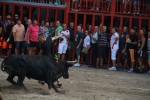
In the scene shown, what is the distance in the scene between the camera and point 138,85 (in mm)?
17047

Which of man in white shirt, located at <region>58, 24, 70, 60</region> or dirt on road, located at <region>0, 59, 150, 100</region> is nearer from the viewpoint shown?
dirt on road, located at <region>0, 59, 150, 100</region>

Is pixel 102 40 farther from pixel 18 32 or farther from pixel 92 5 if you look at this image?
pixel 18 32

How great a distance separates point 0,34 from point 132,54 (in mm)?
6342

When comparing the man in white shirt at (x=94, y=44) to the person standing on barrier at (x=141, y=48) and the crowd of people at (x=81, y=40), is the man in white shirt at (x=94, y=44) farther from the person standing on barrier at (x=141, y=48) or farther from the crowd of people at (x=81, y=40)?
the person standing on barrier at (x=141, y=48)

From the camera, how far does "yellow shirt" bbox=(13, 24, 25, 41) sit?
22.1 meters

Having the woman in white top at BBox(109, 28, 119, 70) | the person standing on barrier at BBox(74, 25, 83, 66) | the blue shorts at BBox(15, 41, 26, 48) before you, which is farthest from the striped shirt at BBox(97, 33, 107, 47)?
the blue shorts at BBox(15, 41, 26, 48)

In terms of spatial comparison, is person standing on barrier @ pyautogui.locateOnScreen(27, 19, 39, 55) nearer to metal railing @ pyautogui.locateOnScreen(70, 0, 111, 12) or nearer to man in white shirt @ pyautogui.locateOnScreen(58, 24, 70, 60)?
man in white shirt @ pyautogui.locateOnScreen(58, 24, 70, 60)

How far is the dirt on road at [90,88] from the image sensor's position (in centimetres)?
1326

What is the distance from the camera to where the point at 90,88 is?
1533 centimetres

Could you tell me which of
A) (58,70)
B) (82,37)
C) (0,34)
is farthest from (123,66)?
(58,70)

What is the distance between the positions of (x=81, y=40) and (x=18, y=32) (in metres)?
2.87

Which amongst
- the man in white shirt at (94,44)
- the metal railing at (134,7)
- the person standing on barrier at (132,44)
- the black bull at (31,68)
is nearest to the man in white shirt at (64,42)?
the man in white shirt at (94,44)

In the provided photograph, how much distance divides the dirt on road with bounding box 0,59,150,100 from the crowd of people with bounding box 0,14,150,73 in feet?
4.48

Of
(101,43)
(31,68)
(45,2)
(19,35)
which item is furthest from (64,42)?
(31,68)
